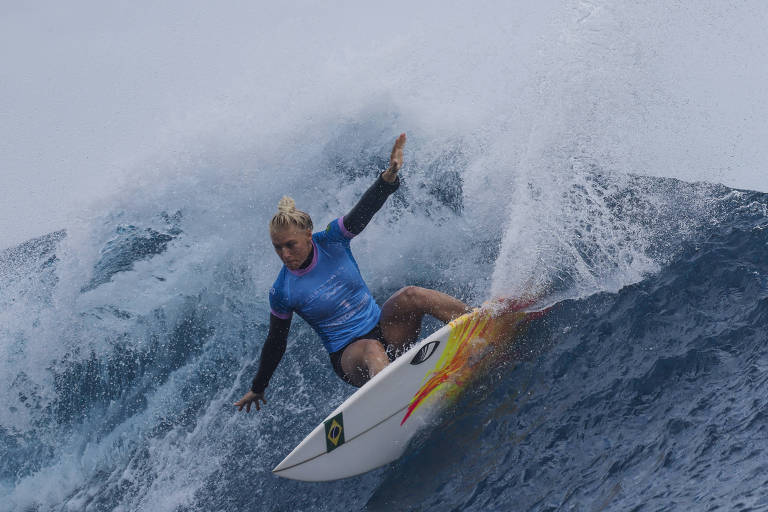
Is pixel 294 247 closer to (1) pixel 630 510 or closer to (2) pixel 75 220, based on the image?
(1) pixel 630 510

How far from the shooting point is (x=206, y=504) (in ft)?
14.1

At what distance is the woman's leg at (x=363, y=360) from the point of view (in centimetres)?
371

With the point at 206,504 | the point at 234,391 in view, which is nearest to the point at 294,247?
the point at 206,504

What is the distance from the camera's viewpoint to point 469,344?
406 centimetres

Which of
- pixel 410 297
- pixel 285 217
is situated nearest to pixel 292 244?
pixel 285 217

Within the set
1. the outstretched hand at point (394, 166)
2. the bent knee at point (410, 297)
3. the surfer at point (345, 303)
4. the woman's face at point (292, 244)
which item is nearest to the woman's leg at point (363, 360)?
the surfer at point (345, 303)

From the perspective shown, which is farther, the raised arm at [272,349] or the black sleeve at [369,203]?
the raised arm at [272,349]

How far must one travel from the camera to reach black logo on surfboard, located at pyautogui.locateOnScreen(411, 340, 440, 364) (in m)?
3.70

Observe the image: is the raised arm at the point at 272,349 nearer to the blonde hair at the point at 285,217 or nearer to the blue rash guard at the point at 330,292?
the blue rash guard at the point at 330,292

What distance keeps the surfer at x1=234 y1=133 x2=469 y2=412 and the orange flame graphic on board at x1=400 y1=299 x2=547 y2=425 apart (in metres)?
0.14

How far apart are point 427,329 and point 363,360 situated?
1.63m

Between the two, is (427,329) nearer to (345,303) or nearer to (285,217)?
(345,303)

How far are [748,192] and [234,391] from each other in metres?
4.71

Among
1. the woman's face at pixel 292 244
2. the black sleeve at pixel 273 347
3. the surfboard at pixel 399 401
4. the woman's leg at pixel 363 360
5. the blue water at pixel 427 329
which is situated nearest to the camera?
the blue water at pixel 427 329
